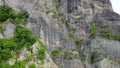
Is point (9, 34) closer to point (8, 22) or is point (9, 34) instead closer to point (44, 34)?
point (8, 22)

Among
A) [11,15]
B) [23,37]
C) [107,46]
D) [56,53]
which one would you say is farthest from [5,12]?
[107,46]

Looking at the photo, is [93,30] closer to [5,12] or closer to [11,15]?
[11,15]

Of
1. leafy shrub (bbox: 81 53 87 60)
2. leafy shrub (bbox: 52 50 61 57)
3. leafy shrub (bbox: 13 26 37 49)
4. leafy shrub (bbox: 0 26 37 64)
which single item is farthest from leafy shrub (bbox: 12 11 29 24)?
leafy shrub (bbox: 81 53 87 60)

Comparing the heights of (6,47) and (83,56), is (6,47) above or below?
above

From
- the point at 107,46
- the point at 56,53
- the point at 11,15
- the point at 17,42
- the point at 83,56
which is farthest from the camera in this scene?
the point at 107,46

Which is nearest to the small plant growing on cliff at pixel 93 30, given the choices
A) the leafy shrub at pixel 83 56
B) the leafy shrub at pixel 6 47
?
the leafy shrub at pixel 83 56

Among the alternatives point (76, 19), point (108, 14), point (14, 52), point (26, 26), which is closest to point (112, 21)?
point (108, 14)

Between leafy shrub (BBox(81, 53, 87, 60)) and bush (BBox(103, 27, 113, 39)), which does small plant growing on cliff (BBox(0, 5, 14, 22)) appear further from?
bush (BBox(103, 27, 113, 39))

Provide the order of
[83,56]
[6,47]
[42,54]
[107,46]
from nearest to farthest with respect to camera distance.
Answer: [6,47] → [42,54] → [83,56] → [107,46]

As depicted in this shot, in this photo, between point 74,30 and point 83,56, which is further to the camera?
point 74,30
